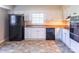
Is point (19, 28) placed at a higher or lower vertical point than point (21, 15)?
lower

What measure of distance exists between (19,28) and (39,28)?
43.2 inches

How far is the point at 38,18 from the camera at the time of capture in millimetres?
8617

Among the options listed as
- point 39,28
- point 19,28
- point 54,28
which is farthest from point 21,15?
point 54,28

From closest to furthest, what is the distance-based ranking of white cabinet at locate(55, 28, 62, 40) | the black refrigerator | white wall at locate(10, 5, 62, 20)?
the black refrigerator, white cabinet at locate(55, 28, 62, 40), white wall at locate(10, 5, 62, 20)

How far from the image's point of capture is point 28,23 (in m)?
8.59

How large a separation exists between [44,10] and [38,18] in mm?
598

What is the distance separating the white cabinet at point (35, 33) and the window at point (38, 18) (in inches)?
32.6

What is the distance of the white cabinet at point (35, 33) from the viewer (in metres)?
7.91

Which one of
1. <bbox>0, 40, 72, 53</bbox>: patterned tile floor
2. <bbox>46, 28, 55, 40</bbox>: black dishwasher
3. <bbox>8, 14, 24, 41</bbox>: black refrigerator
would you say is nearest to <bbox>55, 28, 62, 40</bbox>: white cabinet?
<bbox>46, 28, 55, 40</bbox>: black dishwasher

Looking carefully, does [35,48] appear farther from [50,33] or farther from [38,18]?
[38,18]

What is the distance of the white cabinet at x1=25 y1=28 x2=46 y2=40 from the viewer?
7.91m

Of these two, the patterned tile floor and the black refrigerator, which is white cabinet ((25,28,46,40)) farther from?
the patterned tile floor

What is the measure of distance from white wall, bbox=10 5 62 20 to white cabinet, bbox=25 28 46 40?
937 millimetres
